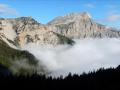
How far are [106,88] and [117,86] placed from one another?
10441 mm

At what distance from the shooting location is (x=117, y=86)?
605ft

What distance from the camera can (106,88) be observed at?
194 meters
